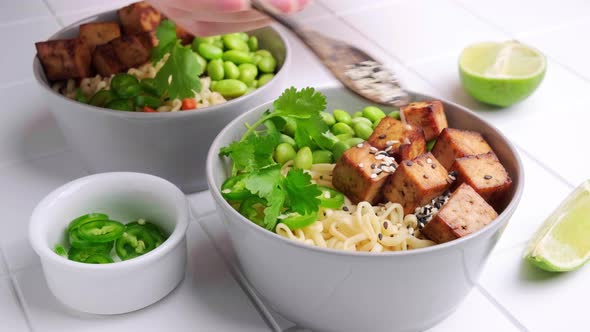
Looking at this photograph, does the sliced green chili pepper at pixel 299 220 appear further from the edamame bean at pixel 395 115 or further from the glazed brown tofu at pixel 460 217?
the edamame bean at pixel 395 115

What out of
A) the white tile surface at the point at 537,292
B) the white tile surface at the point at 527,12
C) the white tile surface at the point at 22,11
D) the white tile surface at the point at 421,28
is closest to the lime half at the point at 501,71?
the white tile surface at the point at 421,28

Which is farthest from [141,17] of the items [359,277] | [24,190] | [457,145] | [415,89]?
[359,277]

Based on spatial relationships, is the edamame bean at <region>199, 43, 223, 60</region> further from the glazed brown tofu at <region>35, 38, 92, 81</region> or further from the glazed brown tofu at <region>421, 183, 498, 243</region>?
the glazed brown tofu at <region>421, 183, 498, 243</region>

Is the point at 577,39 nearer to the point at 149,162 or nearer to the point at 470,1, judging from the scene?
the point at 470,1

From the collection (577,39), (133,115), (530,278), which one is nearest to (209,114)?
(133,115)

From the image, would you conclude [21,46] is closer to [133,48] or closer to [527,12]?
[133,48]

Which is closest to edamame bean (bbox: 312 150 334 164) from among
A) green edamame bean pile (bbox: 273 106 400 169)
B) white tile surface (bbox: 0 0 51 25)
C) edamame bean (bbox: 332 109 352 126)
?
green edamame bean pile (bbox: 273 106 400 169)
